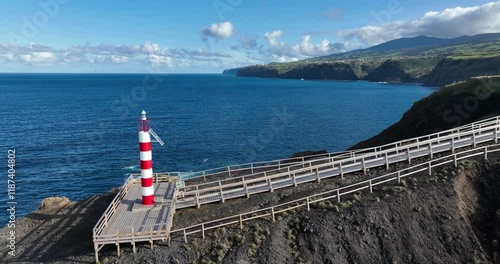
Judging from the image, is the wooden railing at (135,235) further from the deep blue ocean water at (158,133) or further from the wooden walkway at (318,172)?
the deep blue ocean water at (158,133)

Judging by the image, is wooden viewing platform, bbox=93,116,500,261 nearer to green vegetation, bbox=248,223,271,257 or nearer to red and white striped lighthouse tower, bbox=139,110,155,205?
red and white striped lighthouse tower, bbox=139,110,155,205

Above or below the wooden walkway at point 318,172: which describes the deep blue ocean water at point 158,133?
below

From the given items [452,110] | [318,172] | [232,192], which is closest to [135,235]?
[232,192]

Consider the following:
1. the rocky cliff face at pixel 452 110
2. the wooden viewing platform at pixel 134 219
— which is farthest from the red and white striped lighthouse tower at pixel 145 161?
the rocky cliff face at pixel 452 110

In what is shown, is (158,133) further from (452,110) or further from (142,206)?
(142,206)

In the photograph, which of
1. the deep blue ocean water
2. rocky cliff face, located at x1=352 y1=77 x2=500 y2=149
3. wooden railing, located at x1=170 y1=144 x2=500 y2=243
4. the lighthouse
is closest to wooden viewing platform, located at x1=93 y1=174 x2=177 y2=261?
the lighthouse
